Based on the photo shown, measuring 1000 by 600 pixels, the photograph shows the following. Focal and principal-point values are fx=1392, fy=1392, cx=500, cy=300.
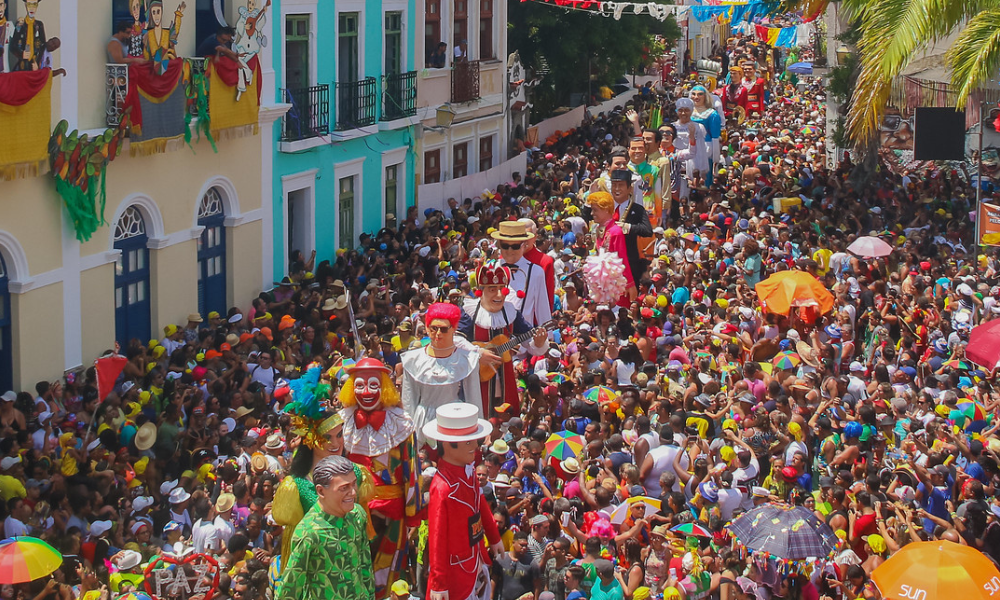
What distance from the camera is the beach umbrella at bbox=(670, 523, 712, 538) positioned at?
10133mm

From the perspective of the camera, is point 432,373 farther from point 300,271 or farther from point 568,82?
point 568,82

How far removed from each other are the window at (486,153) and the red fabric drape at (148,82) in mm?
12632

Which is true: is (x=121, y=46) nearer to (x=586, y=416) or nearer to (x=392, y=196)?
(x=586, y=416)

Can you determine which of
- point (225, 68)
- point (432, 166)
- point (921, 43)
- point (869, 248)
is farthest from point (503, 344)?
point (432, 166)

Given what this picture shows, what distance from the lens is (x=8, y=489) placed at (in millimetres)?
12164

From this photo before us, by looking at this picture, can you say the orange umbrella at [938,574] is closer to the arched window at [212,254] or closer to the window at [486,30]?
the arched window at [212,254]

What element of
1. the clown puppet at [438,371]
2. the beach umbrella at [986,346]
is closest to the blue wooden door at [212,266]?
the clown puppet at [438,371]

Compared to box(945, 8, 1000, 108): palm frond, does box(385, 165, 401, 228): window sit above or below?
below

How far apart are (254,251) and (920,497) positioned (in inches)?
473

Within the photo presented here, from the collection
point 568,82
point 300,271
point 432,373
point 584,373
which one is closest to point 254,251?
point 300,271

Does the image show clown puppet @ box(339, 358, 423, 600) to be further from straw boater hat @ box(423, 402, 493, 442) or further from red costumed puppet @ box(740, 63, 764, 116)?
red costumed puppet @ box(740, 63, 764, 116)

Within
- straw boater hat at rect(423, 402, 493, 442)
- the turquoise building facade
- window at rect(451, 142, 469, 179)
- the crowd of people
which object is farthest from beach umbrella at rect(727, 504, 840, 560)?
window at rect(451, 142, 469, 179)

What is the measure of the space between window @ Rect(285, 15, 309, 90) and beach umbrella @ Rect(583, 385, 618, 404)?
1006 cm

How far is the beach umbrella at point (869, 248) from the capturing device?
18484 millimetres
